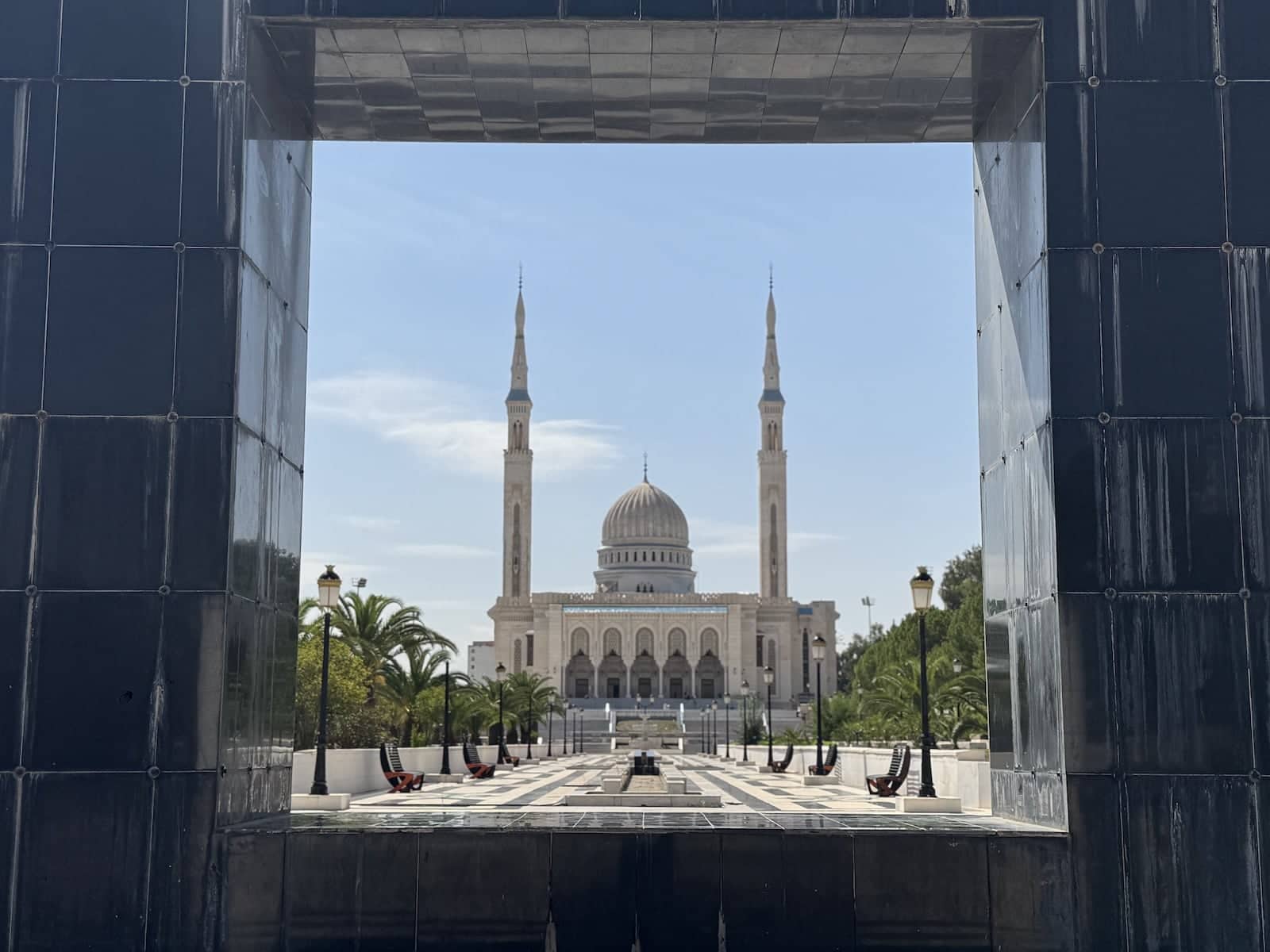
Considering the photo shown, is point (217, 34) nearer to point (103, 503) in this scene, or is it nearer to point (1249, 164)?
point (103, 503)

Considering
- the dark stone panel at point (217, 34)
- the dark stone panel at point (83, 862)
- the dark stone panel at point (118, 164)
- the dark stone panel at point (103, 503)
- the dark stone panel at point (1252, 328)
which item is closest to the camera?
the dark stone panel at point (83, 862)

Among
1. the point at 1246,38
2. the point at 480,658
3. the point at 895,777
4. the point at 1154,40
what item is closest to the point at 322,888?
the point at 1154,40

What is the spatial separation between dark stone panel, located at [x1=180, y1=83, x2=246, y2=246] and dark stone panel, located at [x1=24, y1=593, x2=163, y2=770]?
8.30 feet

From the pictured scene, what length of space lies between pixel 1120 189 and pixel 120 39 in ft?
22.6

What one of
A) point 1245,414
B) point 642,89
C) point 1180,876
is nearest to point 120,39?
point 642,89

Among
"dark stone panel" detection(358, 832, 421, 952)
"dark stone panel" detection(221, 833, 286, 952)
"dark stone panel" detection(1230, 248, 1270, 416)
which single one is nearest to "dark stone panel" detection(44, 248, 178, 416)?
"dark stone panel" detection(221, 833, 286, 952)

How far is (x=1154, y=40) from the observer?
32.5ft

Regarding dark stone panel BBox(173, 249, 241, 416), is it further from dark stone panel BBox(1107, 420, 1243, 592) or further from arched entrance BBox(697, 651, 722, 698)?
arched entrance BBox(697, 651, 722, 698)

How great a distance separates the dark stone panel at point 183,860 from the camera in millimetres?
9000

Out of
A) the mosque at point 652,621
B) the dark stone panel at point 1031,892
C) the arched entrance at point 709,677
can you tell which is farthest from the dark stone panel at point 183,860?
the arched entrance at point 709,677

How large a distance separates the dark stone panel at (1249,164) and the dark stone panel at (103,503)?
287 inches

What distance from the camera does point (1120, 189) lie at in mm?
9836

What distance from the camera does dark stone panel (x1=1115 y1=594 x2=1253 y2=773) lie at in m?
9.20

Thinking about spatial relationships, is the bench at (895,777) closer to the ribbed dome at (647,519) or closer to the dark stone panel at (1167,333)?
the dark stone panel at (1167,333)
